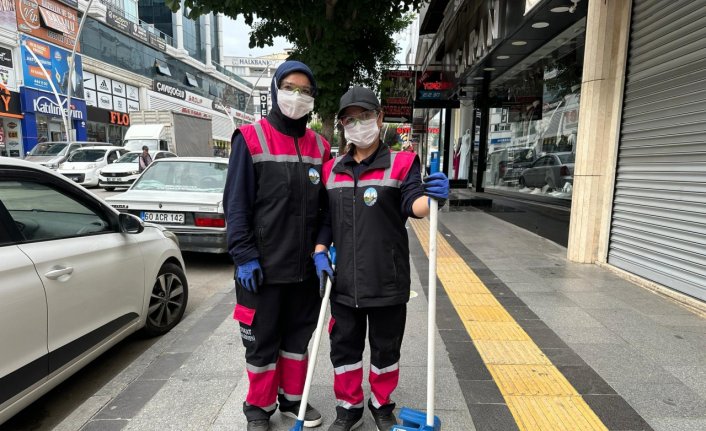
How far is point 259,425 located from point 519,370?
1.75m

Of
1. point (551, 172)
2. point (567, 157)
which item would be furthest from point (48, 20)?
point (567, 157)

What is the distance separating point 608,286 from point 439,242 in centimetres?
284

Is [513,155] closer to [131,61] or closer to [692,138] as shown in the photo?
[692,138]

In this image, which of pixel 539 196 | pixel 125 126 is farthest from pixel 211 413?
pixel 125 126

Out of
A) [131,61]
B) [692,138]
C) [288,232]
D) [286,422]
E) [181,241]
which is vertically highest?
[131,61]

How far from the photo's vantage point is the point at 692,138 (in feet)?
14.0

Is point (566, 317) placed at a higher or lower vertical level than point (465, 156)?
lower

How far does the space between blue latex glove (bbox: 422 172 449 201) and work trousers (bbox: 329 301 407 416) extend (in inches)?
25.1

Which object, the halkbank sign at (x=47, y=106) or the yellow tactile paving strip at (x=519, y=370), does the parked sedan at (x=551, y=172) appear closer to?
the yellow tactile paving strip at (x=519, y=370)

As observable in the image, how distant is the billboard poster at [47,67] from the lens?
73.4 ft

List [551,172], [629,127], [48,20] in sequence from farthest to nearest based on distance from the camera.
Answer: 1. [48,20]
2. [551,172]
3. [629,127]

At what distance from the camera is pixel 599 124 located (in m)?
5.47

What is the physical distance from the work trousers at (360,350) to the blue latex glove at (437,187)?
64 cm

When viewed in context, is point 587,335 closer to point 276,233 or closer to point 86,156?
point 276,233
